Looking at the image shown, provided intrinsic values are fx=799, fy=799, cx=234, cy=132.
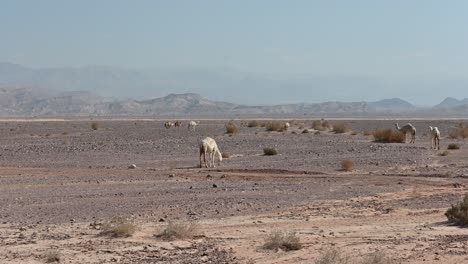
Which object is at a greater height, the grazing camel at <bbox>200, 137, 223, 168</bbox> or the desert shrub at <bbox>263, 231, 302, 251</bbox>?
the grazing camel at <bbox>200, 137, 223, 168</bbox>

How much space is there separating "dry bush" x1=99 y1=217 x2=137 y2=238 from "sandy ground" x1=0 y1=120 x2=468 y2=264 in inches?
5.5

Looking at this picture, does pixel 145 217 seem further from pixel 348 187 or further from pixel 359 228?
pixel 348 187

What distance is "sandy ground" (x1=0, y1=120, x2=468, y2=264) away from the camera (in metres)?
13.5

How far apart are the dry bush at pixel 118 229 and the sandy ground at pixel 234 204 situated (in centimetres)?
14

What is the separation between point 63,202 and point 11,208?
1463mm

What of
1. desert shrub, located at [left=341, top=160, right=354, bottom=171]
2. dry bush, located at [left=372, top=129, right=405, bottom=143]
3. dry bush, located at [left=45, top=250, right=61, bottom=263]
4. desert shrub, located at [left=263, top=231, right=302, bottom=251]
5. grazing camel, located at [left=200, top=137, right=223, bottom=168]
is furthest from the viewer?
dry bush, located at [left=372, top=129, right=405, bottom=143]

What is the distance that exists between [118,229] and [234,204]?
5.20 meters

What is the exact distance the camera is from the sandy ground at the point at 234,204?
44.2ft

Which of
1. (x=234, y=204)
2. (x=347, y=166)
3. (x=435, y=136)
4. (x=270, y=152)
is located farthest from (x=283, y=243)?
→ (x=435, y=136)

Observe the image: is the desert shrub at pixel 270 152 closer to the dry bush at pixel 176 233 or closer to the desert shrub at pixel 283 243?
the dry bush at pixel 176 233

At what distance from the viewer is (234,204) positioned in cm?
1922

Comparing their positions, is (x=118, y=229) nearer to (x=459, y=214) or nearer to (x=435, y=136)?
(x=459, y=214)

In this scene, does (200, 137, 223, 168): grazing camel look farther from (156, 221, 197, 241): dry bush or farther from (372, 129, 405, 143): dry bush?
(372, 129, 405, 143): dry bush

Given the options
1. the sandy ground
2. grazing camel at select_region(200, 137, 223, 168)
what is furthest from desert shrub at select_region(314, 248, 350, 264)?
grazing camel at select_region(200, 137, 223, 168)
